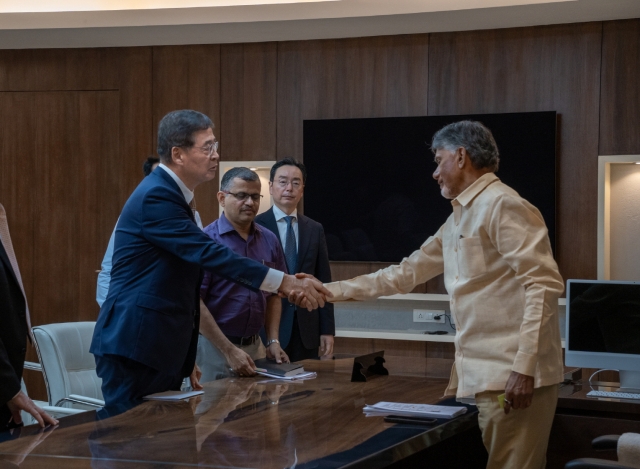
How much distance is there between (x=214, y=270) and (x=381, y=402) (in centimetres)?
72

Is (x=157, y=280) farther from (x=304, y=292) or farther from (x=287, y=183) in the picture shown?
(x=287, y=183)

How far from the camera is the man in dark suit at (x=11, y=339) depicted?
2.26 m

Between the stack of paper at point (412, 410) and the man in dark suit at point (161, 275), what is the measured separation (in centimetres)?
68

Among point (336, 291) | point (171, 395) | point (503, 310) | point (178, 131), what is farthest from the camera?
point (336, 291)

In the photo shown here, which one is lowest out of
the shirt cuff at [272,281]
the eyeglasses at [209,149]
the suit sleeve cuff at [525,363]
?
the suit sleeve cuff at [525,363]

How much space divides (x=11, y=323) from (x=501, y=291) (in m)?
1.37

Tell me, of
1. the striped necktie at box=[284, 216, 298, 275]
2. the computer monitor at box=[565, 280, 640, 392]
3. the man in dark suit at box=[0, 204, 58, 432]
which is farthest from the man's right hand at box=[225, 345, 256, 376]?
the computer monitor at box=[565, 280, 640, 392]

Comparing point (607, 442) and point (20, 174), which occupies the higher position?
point (20, 174)

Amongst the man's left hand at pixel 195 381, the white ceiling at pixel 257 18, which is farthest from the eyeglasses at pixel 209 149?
the white ceiling at pixel 257 18

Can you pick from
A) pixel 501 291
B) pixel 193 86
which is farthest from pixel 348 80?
pixel 501 291

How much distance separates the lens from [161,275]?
8.82 ft

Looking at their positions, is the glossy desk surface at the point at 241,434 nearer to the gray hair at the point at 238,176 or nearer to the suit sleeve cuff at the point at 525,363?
the suit sleeve cuff at the point at 525,363

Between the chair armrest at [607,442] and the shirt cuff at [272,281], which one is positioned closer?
the chair armrest at [607,442]

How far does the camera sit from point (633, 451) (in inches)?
76.4
